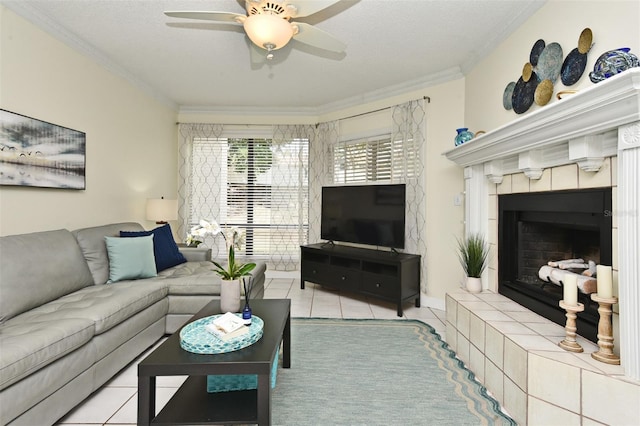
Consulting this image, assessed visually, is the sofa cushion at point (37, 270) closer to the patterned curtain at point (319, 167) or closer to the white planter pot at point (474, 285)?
the patterned curtain at point (319, 167)

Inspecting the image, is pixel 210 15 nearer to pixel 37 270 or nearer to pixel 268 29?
pixel 268 29

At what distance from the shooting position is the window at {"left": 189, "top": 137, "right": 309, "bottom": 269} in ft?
16.1

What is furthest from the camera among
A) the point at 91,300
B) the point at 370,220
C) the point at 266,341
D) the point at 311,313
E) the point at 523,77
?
the point at 370,220

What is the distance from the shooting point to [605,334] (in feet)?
4.95

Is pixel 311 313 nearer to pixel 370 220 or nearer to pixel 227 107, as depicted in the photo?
pixel 370 220

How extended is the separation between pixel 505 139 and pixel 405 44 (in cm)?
144

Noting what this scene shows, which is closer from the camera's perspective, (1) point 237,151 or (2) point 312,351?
(2) point 312,351

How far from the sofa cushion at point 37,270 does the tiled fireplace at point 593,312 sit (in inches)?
111

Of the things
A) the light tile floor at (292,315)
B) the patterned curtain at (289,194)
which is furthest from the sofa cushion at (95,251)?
the patterned curtain at (289,194)

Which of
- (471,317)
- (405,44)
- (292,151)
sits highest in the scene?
(405,44)

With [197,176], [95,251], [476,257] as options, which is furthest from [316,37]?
[197,176]

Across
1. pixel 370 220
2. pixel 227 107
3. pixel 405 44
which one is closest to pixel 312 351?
pixel 370 220

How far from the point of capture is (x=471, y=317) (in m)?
2.22

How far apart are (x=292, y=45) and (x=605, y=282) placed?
2.87m
